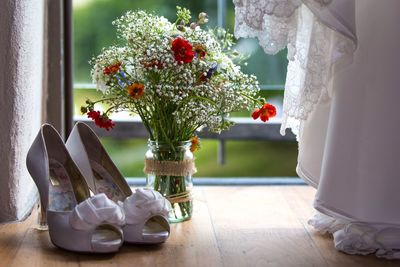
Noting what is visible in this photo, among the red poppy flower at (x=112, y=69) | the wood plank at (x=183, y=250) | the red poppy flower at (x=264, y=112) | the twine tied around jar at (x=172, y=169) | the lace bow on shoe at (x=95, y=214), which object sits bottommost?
the wood plank at (x=183, y=250)

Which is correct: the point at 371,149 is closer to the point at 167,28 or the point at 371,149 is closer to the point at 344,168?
the point at 344,168

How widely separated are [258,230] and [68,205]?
19.4 inches

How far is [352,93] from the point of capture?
1829mm

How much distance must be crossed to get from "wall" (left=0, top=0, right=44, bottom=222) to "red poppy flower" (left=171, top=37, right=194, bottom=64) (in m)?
0.42

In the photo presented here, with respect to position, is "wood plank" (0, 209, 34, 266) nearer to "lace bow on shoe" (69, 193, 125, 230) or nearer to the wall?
the wall

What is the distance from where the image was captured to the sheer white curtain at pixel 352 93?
1803 mm

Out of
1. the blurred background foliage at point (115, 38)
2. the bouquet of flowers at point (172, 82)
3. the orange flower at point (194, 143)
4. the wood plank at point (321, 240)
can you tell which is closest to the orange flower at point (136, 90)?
the bouquet of flowers at point (172, 82)

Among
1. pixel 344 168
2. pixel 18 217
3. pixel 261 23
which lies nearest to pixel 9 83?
pixel 18 217

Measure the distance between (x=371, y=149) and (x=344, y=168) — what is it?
76 mm

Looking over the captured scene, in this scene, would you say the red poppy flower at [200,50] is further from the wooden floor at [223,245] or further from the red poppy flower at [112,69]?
the wooden floor at [223,245]

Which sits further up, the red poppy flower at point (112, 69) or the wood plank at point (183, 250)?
the red poppy flower at point (112, 69)

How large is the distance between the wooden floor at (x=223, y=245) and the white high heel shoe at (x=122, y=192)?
0.12 ft

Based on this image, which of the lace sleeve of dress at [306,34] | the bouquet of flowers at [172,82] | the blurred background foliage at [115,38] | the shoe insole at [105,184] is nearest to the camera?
the lace sleeve of dress at [306,34]

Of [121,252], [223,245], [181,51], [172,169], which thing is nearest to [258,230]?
[223,245]
